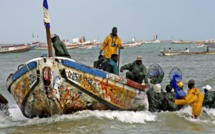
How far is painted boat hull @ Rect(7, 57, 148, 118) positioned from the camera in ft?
29.3

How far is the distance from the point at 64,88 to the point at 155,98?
3.09 metres

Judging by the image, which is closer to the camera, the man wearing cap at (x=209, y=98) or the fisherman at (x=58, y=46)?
the fisherman at (x=58, y=46)

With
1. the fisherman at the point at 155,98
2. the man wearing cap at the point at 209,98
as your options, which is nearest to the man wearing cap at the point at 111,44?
the fisherman at the point at 155,98

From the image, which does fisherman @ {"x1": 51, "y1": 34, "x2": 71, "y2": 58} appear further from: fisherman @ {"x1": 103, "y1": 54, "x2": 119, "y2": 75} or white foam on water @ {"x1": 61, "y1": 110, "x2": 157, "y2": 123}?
white foam on water @ {"x1": 61, "y1": 110, "x2": 157, "y2": 123}

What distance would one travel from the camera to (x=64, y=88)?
9.15 meters

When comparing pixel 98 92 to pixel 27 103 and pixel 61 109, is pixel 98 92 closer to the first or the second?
pixel 61 109

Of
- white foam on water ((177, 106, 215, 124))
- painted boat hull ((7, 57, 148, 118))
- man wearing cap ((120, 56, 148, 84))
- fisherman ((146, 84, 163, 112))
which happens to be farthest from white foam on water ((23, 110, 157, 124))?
man wearing cap ((120, 56, 148, 84))

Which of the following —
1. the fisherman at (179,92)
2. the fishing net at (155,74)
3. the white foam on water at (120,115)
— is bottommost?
the white foam on water at (120,115)

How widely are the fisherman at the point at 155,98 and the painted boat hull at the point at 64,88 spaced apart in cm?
97

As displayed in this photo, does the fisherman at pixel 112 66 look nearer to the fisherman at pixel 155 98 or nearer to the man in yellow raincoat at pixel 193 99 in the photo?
the fisherman at pixel 155 98

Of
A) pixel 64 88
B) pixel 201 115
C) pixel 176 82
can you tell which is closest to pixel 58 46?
pixel 64 88

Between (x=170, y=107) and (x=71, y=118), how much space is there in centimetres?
299

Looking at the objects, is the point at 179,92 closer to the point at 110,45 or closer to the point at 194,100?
the point at 194,100

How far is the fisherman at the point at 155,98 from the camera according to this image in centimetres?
1116
